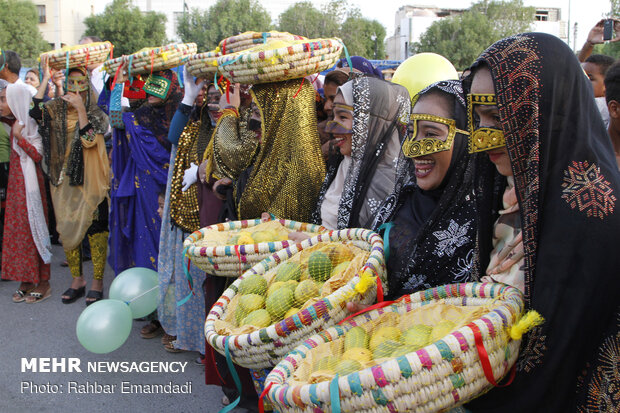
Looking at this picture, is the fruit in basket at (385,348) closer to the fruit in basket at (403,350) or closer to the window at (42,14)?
the fruit in basket at (403,350)

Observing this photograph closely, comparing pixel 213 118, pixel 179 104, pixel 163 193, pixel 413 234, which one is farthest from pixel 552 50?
pixel 163 193

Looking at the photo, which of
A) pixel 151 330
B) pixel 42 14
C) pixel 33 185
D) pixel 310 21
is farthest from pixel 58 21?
pixel 151 330

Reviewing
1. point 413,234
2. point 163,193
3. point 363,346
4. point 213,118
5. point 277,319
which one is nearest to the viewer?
point 363,346

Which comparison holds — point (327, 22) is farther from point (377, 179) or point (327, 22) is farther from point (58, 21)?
point (377, 179)

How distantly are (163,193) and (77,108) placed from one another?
1306mm

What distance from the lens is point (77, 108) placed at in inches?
190

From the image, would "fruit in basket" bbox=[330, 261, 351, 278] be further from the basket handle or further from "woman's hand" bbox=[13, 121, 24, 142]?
"woman's hand" bbox=[13, 121, 24, 142]

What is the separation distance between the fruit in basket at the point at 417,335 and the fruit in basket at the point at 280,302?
1.66 feet

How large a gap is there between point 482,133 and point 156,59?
3.02 m

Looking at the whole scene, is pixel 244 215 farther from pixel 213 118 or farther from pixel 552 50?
pixel 552 50

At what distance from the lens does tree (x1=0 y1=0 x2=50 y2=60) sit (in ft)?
102

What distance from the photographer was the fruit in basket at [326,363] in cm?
136

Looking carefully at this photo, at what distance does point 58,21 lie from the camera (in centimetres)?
4278

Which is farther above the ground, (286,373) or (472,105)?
(472,105)
